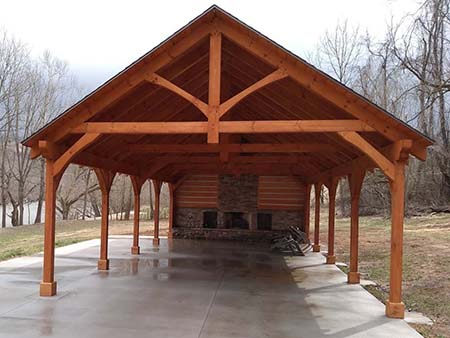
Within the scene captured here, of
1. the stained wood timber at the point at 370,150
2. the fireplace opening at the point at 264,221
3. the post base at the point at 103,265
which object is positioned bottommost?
the post base at the point at 103,265

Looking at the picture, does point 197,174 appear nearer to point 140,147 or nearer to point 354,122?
point 140,147

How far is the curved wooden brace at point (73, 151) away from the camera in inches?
279

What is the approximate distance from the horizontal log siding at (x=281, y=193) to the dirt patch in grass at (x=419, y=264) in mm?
1996

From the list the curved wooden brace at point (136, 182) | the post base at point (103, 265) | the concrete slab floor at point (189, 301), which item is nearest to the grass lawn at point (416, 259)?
the concrete slab floor at point (189, 301)

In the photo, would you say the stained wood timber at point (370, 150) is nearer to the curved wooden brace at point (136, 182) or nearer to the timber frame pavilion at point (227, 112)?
the timber frame pavilion at point (227, 112)

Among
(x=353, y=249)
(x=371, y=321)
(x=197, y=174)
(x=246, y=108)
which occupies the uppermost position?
(x=246, y=108)

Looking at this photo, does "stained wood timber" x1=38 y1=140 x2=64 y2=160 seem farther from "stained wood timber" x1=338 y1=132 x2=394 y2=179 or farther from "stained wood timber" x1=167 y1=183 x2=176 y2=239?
"stained wood timber" x1=167 y1=183 x2=176 y2=239

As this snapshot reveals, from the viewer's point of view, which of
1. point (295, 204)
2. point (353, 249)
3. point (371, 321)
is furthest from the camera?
point (295, 204)

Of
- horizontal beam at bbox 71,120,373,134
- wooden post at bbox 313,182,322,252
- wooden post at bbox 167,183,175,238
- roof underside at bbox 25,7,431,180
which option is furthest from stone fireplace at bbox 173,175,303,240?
horizontal beam at bbox 71,120,373,134

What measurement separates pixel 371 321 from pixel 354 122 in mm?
2862

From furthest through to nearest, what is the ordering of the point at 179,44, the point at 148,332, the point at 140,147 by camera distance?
the point at 140,147 < the point at 179,44 < the point at 148,332

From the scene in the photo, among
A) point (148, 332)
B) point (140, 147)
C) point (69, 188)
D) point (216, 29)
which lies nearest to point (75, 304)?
point (148, 332)

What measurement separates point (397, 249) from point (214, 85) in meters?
3.61

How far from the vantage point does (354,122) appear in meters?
6.54
